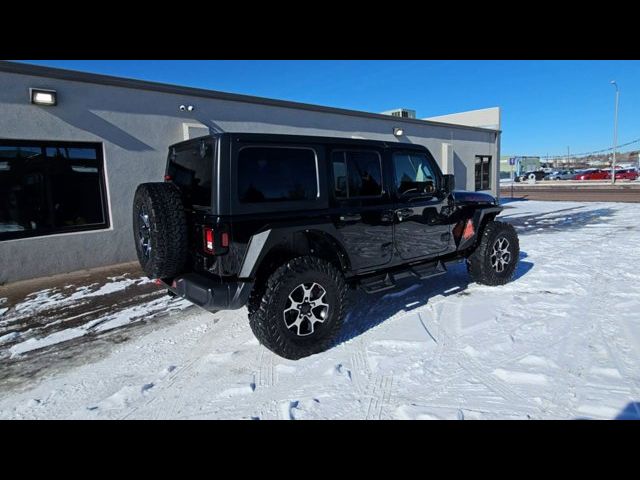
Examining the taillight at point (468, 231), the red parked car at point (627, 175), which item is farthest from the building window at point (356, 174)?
the red parked car at point (627, 175)

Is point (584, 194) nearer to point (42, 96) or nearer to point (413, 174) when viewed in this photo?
point (413, 174)

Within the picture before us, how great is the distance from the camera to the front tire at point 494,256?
492 cm

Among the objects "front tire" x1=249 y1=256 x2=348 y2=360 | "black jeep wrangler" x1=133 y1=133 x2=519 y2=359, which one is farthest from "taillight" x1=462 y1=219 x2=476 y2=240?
"front tire" x1=249 y1=256 x2=348 y2=360

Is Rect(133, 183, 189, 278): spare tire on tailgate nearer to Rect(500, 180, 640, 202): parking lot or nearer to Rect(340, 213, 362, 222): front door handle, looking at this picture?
Rect(340, 213, 362, 222): front door handle

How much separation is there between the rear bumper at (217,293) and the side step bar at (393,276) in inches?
53.7

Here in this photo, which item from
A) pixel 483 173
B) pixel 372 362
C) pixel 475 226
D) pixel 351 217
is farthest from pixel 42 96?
pixel 483 173

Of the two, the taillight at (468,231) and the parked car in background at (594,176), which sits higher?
the parked car in background at (594,176)

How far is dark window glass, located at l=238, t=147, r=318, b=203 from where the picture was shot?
3020 millimetres

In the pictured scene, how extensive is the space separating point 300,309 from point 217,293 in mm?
749

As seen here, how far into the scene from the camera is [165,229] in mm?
3051

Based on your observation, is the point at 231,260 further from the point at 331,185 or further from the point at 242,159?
the point at 331,185

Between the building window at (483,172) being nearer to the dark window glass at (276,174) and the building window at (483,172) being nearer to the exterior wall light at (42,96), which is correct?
the dark window glass at (276,174)

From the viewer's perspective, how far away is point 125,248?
7.08 metres

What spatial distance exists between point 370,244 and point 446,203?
1.41 m
